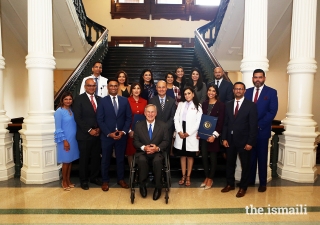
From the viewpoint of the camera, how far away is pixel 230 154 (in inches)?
154

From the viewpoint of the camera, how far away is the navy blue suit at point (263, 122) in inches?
154

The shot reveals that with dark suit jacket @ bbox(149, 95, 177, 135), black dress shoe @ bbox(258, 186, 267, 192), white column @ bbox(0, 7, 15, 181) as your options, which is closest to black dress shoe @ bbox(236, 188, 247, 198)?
black dress shoe @ bbox(258, 186, 267, 192)

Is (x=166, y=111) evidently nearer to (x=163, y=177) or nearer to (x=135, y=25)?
(x=163, y=177)

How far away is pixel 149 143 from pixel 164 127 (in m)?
0.31

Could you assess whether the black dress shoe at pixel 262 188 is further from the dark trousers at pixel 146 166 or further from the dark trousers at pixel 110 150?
the dark trousers at pixel 110 150

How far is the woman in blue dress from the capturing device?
13.0 feet

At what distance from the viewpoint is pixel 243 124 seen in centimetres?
371

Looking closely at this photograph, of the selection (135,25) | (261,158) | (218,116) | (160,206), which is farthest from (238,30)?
(160,206)

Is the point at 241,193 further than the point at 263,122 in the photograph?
No

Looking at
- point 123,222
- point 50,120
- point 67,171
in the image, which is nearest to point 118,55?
point 50,120

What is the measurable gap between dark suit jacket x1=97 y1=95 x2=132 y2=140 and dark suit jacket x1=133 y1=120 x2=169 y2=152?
30 cm

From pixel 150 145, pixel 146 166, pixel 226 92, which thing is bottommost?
pixel 146 166

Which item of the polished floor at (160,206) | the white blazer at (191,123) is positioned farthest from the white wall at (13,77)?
the white blazer at (191,123)

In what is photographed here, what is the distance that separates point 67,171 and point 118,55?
5328 millimetres
